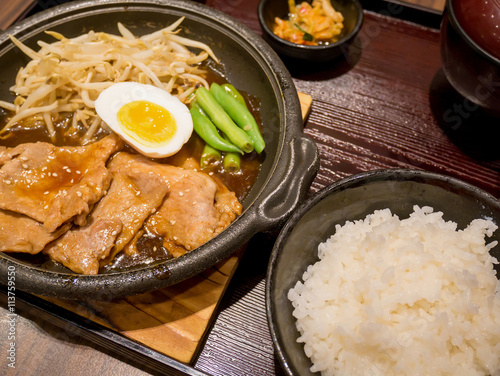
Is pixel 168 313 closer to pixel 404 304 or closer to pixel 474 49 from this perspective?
pixel 404 304

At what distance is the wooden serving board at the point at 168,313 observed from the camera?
1.87 metres

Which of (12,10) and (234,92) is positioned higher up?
(12,10)

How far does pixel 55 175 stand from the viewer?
2.12 metres

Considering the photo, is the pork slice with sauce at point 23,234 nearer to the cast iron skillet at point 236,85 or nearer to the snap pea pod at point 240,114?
the cast iron skillet at point 236,85

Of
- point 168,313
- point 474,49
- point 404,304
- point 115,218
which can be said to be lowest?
point 168,313

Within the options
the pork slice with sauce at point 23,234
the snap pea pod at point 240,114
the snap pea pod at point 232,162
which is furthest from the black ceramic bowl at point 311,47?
the pork slice with sauce at point 23,234

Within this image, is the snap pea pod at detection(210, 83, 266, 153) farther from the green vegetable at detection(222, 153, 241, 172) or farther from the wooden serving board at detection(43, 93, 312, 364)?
the wooden serving board at detection(43, 93, 312, 364)

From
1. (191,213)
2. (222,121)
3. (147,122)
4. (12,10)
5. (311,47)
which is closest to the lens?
(191,213)

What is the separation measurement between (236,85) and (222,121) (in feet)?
1.34

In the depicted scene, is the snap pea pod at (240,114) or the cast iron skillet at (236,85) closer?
the cast iron skillet at (236,85)

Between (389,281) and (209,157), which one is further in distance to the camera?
(209,157)

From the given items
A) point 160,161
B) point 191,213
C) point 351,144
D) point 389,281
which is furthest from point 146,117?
point 389,281

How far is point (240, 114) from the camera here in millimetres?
2416

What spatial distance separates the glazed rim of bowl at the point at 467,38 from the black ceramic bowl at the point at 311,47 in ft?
2.27
